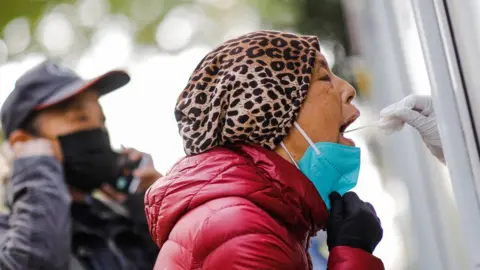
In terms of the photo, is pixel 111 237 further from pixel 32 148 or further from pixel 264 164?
pixel 264 164

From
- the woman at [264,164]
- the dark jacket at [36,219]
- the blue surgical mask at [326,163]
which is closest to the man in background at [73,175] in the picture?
the dark jacket at [36,219]

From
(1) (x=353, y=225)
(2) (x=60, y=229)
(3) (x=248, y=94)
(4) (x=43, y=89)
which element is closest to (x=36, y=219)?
(2) (x=60, y=229)

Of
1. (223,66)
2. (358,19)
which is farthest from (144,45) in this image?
(223,66)

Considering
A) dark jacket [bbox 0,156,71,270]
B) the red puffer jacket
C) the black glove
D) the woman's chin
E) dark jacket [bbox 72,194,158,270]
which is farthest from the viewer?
dark jacket [bbox 72,194,158,270]

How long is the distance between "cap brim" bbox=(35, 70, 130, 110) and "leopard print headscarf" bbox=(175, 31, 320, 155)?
0.97m

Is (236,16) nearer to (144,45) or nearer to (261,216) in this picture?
(144,45)

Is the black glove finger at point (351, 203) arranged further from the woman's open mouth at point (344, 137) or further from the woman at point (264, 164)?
the woman's open mouth at point (344, 137)

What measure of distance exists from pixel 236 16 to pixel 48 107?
200 centimetres

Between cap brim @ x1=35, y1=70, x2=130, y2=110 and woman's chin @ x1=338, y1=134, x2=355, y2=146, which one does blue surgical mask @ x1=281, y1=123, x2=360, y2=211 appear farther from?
cap brim @ x1=35, y1=70, x2=130, y2=110

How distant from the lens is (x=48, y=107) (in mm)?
2600

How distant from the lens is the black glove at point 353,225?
161 cm

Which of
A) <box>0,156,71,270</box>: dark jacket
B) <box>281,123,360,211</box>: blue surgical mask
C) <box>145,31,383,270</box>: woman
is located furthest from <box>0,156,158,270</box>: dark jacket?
<box>281,123,360,211</box>: blue surgical mask

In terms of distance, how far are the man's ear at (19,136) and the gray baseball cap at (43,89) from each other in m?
0.02

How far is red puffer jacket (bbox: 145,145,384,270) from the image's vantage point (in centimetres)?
151
